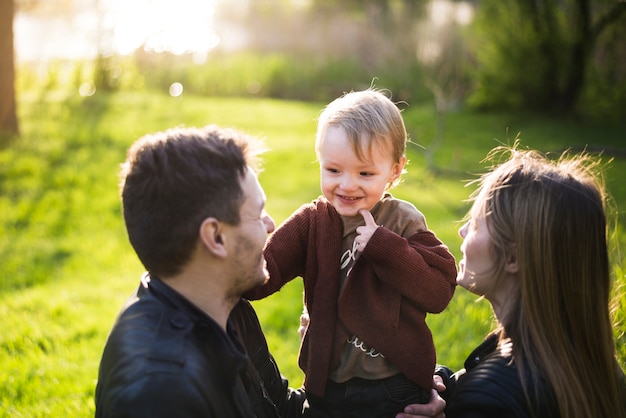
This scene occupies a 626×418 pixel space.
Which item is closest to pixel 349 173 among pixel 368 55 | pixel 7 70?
pixel 7 70

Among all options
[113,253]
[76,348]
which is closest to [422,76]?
[113,253]

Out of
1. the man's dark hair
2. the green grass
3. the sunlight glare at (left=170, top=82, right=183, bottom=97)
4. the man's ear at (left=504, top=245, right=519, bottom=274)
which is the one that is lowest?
the sunlight glare at (left=170, top=82, right=183, bottom=97)

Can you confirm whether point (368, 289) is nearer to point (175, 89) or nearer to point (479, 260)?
point (479, 260)

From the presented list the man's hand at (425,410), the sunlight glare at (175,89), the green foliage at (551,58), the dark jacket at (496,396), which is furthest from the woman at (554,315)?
the sunlight glare at (175,89)

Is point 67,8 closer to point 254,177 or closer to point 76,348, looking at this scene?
point 76,348

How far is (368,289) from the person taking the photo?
2.68 m

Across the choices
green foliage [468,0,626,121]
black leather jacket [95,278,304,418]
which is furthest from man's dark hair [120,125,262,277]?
green foliage [468,0,626,121]

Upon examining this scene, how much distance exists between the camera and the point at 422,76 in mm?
17969

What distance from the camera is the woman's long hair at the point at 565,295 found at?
2178mm

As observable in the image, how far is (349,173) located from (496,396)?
999 mm

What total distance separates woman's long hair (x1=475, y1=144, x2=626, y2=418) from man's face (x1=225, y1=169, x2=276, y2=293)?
0.86 metres

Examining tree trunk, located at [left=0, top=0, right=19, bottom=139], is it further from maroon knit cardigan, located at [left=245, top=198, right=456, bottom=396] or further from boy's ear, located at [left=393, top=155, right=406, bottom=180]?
boy's ear, located at [left=393, top=155, right=406, bottom=180]

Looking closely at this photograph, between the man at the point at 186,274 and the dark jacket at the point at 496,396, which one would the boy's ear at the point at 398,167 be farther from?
the dark jacket at the point at 496,396

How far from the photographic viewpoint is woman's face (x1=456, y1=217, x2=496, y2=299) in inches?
94.4
